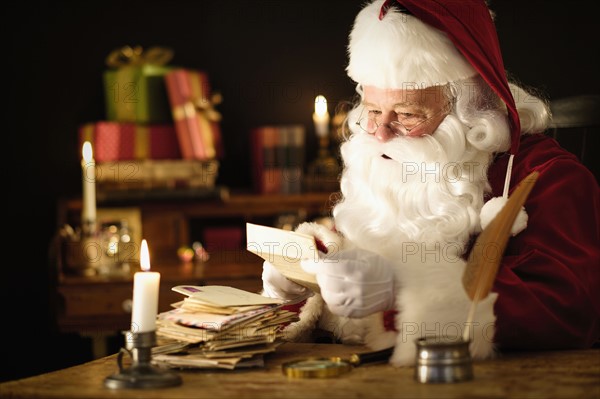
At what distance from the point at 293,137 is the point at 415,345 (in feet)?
9.39

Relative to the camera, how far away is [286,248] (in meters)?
1.96

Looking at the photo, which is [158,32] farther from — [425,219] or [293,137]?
[425,219]

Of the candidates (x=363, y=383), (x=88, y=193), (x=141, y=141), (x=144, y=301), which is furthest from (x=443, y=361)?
(x=141, y=141)

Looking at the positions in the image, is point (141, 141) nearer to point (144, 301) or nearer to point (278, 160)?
point (278, 160)

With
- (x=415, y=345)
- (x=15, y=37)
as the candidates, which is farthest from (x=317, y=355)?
(x=15, y=37)

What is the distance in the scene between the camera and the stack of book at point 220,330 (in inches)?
74.8

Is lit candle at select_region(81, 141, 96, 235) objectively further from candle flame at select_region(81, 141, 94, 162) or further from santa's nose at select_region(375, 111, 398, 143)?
santa's nose at select_region(375, 111, 398, 143)

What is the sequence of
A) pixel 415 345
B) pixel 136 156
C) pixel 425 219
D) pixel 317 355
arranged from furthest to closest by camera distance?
pixel 136 156 < pixel 425 219 < pixel 317 355 < pixel 415 345

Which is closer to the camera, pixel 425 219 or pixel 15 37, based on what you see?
pixel 425 219

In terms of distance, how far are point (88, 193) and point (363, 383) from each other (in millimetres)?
2829

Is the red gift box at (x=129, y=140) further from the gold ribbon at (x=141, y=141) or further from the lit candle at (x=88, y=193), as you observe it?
the lit candle at (x=88, y=193)

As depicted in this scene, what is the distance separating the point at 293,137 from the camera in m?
4.61

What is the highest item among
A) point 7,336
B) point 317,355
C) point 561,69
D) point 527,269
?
point 561,69

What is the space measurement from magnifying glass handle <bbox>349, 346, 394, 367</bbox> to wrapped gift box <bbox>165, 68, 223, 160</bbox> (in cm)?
276
